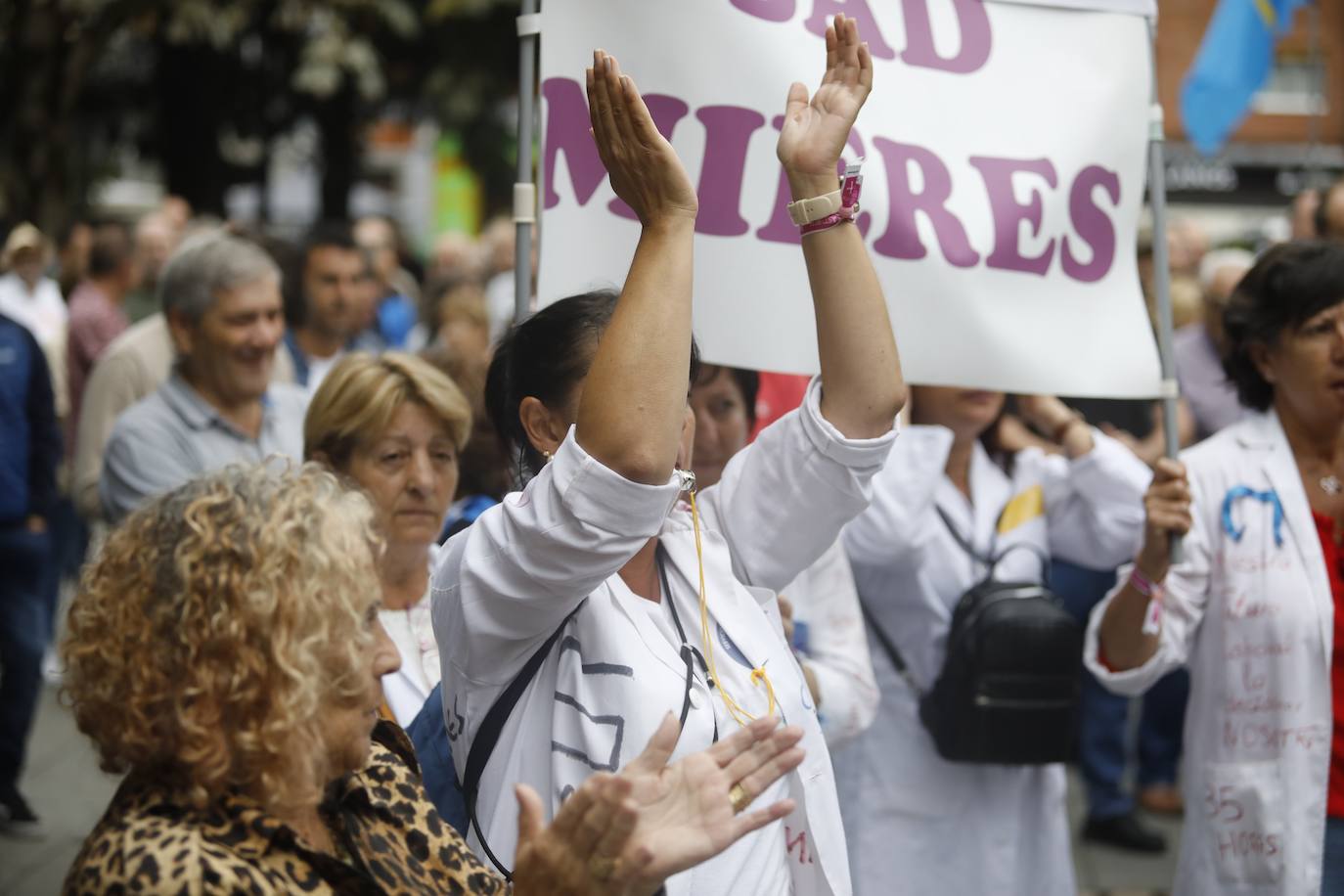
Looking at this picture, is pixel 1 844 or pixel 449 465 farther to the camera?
pixel 1 844

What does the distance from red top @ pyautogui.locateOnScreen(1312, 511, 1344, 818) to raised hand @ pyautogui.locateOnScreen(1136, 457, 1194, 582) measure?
34 centimetres

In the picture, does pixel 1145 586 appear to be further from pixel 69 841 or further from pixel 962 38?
pixel 69 841

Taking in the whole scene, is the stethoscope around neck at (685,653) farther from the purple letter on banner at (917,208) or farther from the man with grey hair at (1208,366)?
the man with grey hair at (1208,366)

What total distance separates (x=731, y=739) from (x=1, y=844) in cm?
463

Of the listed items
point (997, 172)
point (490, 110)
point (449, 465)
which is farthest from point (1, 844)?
point (490, 110)

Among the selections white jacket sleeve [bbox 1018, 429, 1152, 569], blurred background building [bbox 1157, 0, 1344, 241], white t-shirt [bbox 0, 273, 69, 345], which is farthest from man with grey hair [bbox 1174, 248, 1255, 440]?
blurred background building [bbox 1157, 0, 1344, 241]

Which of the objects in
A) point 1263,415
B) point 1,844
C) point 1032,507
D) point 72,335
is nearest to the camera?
point 1263,415

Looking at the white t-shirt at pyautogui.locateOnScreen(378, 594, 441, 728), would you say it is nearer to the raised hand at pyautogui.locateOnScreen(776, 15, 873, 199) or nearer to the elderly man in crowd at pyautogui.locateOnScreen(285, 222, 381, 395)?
the raised hand at pyautogui.locateOnScreen(776, 15, 873, 199)

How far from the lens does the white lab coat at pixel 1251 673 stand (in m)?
3.21

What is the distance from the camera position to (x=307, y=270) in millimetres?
6738

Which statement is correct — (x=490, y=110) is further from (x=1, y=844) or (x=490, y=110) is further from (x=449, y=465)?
(x=449, y=465)

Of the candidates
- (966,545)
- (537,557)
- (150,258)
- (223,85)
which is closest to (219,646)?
(537,557)

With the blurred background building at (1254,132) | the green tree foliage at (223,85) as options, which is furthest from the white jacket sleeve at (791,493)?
the blurred background building at (1254,132)

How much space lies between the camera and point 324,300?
21.9ft
